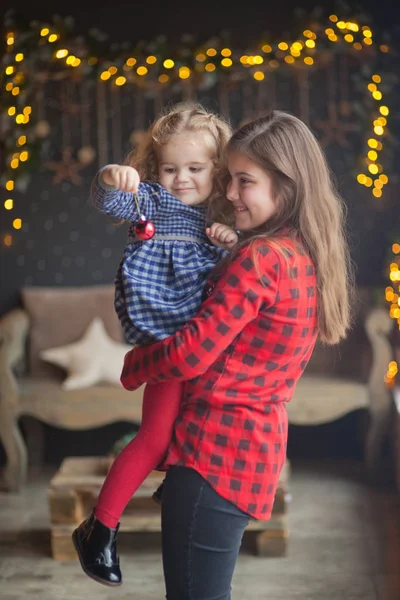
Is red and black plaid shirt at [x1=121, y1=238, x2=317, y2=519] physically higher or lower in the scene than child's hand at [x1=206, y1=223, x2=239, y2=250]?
lower

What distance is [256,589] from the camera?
123 inches

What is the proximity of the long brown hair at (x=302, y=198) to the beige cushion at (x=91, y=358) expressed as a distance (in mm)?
2821

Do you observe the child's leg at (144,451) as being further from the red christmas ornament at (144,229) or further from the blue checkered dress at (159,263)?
→ the red christmas ornament at (144,229)

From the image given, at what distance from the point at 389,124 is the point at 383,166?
0.75ft

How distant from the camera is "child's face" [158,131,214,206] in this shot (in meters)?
1.74

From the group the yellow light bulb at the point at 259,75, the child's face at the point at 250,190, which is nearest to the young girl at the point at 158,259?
the child's face at the point at 250,190

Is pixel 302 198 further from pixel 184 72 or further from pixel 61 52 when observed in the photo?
pixel 61 52

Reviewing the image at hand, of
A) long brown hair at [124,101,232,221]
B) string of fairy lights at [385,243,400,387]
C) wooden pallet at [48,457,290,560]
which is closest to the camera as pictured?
long brown hair at [124,101,232,221]

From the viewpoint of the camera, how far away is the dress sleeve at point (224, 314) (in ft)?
4.95

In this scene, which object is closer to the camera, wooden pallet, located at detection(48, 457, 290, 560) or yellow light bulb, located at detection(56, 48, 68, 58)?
wooden pallet, located at detection(48, 457, 290, 560)

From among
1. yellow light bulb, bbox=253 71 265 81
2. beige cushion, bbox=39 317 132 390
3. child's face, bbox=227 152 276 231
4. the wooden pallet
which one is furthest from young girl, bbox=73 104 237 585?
yellow light bulb, bbox=253 71 265 81

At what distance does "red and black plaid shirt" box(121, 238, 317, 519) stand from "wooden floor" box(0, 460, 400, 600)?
1.64m

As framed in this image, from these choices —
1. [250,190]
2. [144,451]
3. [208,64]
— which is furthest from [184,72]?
[144,451]

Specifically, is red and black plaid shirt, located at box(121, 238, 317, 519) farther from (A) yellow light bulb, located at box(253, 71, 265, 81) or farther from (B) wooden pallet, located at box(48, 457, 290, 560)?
(A) yellow light bulb, located at box(253, 71, 265, 81)
